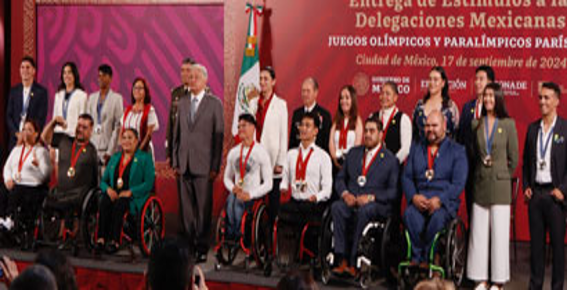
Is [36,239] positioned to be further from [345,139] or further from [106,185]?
[345,139]

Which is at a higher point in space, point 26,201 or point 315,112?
point 315,112

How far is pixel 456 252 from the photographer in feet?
19.0

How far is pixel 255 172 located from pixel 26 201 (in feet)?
6.63

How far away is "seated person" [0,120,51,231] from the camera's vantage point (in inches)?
278

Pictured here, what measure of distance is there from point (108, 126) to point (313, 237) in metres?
2.27

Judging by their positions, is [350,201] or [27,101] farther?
[27,101]

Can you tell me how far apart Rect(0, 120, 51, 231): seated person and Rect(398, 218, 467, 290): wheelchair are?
3.06 meters

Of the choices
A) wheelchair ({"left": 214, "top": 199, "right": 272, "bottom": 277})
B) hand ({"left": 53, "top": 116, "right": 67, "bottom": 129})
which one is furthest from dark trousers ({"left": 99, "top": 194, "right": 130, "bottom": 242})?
hand ({"left": 53, "top": 116, "right": 67, "bottom": 129})

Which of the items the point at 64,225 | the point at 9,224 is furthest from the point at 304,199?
the point at 9,224

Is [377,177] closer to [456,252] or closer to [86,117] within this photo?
[456,252]

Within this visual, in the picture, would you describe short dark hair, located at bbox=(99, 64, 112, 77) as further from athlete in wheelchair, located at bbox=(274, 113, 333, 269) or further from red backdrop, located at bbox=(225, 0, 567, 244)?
athlete in wheelchair, located at bbox=(274, 113, 333, 269)

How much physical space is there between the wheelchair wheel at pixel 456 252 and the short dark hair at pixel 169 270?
2334 millimetres

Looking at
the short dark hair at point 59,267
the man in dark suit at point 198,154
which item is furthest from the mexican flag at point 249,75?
the short dark hair at point 59,267

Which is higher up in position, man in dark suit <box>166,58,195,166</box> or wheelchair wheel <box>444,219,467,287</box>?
man in dark suit <box>166,58,195,166</box>
